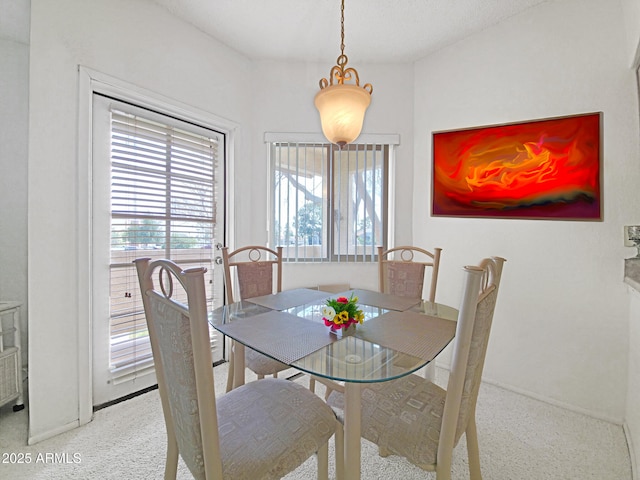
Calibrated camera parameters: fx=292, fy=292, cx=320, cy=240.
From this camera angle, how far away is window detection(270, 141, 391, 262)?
280 centimetres

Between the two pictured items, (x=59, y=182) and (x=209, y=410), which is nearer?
(x=209, y=410)

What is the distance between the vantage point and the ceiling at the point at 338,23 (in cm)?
207

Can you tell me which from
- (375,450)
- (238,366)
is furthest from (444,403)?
(238,366)

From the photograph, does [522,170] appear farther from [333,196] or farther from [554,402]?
[554,402]

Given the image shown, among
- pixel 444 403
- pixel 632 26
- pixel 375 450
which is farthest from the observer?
pixel 632 26

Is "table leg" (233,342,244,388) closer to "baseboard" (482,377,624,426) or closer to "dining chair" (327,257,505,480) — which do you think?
"dining chair" (327,257,505,480)

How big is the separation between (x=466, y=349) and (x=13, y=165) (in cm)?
313

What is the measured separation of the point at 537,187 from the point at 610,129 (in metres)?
0.50

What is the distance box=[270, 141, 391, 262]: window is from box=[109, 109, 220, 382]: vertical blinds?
2.33ft

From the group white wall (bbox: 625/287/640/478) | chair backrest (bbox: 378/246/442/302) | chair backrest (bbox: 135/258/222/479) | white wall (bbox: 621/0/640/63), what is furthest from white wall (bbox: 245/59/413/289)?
chair backrest (bbox: 135/258/222/479)

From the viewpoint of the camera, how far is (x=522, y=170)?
7.14 ft

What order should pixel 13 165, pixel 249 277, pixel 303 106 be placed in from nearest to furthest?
pixel 249 277 → pixel 13 165 → pixel 303 106

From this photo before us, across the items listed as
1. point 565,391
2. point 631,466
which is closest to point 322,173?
point 565,391

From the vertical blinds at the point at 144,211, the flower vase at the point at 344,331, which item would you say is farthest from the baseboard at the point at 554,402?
the vertical blinds at the point at 144,211
